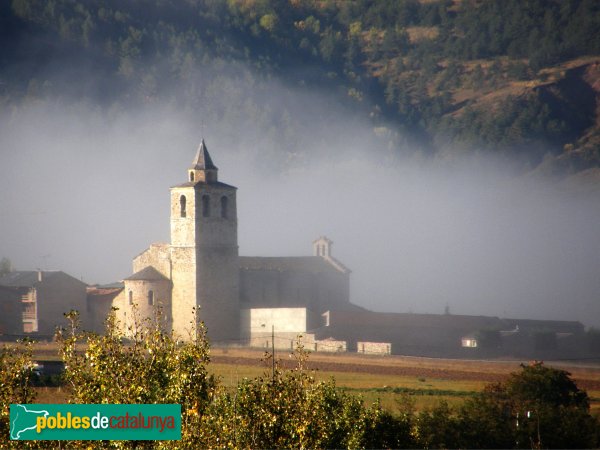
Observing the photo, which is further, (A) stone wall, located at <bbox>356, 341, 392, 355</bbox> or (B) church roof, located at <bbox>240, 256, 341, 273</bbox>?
(B) church roof, located at <bbox>240, 256, 341, 273</bbox>

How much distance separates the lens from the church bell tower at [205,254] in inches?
2525

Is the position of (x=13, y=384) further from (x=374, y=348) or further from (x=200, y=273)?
(x=200, y=273)

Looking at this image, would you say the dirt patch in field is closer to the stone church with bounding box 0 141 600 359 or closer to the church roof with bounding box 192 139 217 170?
the stone church with bounding box 0 141 600 359

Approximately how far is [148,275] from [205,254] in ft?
12.1

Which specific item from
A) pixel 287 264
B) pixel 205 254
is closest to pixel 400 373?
pixel 205 254

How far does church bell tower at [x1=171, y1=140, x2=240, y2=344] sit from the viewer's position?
64.1 metres

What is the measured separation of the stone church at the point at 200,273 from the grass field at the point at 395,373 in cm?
602

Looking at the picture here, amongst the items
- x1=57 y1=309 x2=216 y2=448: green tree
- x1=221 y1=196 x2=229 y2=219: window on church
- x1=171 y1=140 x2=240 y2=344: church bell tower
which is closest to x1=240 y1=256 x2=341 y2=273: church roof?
x1=171 y1=140 x2=240 y2=344: church bell tower

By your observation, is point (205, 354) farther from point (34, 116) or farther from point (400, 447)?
point (34, 116)

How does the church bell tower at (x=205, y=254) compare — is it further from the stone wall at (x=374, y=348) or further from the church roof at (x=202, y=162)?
the stone wall at (x=374, y=348)

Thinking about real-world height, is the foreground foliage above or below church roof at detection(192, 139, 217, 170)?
below

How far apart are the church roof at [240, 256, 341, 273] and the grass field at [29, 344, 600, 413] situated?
40.6 ft

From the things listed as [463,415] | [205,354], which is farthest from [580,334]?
[205,354]

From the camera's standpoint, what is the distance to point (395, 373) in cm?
4781
